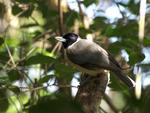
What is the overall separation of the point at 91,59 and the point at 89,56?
0.03 metres

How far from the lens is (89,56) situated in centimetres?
297

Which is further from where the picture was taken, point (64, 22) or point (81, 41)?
point (64, 22)

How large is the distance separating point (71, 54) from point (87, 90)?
96 cm

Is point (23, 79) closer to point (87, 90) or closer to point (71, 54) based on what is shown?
point (71, 54)

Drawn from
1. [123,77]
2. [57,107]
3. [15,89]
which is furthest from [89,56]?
[57,107]

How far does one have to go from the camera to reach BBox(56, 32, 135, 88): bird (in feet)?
9.22

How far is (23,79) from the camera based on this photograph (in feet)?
9.62

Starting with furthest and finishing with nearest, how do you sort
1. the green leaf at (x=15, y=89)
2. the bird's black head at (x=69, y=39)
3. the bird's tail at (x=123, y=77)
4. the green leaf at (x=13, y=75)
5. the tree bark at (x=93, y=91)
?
the bird's black head at (x=69, y=39)
the green leaf at (x=13, y=75)
the bird's tail at (x=123, y=77)
the green leaf at (x=15, y=89)
the tree bark at (x=93, y=91)

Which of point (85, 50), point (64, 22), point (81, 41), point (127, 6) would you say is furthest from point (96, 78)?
point (64, 22)

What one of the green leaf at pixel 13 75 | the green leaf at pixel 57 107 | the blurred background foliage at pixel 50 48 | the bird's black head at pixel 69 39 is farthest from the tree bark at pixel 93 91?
the green leaf at pixel 57 107

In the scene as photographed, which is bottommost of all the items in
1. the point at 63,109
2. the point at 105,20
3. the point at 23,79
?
the point at 23,79

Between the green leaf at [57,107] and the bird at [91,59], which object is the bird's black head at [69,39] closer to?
the bird at [91,59]

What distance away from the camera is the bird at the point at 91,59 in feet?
9.22

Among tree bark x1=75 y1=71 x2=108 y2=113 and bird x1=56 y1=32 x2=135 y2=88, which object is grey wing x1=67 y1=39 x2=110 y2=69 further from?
tree bark x1=75 y1=71 x2=108 y2=113
